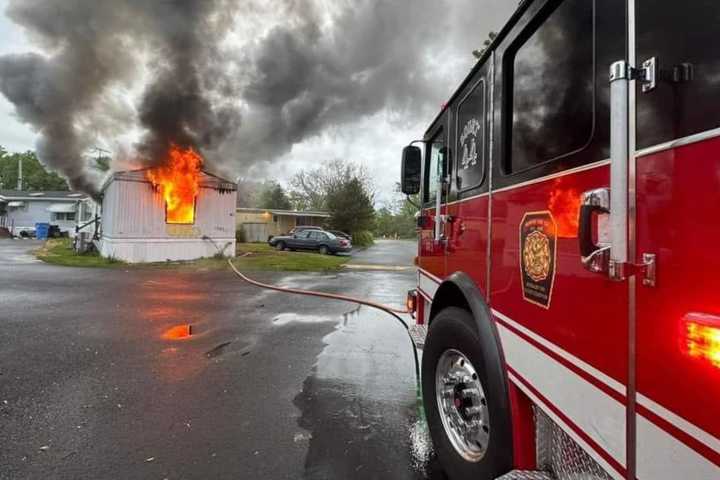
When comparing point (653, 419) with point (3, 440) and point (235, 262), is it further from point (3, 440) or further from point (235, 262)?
point (235, 262)

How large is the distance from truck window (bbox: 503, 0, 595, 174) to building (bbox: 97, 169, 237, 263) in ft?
52.1

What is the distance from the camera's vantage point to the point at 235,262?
53.4 ft

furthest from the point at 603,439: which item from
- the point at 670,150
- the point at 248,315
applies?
the point at 248,315

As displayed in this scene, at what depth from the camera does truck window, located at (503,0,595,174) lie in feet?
4.73

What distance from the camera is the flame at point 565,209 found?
1410 millimetres

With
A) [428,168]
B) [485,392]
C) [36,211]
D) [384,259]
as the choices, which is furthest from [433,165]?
[36,211]

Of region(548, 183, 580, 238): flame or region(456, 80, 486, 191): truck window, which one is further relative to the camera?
region(456, 80, 486, 191): truck window

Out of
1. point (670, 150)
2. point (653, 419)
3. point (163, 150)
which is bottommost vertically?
point (653, 419)

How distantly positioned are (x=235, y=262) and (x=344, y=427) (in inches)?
547

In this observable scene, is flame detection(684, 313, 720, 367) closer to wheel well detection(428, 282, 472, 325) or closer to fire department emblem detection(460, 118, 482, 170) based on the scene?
wheel well detection(428, 282, 472, 325)

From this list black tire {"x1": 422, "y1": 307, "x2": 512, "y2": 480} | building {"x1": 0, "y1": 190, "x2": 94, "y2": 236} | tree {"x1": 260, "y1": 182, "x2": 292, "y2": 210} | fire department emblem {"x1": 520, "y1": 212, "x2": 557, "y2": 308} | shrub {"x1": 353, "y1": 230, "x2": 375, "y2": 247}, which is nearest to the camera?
fire department emblem {"x1": 520, "y1": 212, "x2": 557, "y2": 308}

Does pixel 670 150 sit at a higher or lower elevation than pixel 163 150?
lower

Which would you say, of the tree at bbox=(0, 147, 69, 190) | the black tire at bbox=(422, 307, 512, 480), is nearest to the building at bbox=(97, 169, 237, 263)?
the black tire at bbox=(422, 307, 512, 480)

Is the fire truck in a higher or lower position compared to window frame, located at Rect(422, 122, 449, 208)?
lower
